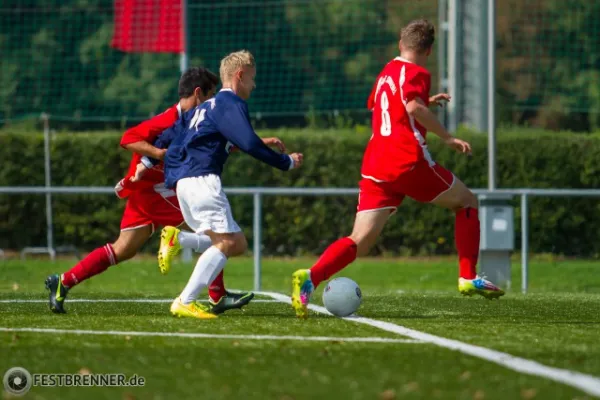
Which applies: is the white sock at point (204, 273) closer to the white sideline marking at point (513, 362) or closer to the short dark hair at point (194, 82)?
the white sideline marking at point (513, 362)

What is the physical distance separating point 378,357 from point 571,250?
9.91m

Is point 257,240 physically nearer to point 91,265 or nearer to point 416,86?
point 91,265

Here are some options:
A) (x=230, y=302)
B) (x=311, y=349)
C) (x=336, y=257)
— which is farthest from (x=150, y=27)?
(x=311, y=349)

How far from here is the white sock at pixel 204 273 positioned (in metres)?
7.23

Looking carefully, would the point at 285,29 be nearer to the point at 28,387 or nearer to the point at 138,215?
the point at 138,215

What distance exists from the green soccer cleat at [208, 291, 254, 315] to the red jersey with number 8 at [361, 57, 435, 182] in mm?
1105

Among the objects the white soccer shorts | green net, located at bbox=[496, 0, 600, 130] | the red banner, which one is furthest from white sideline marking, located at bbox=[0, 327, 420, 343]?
green net, located at bbox=[496, 0, 600, 130]

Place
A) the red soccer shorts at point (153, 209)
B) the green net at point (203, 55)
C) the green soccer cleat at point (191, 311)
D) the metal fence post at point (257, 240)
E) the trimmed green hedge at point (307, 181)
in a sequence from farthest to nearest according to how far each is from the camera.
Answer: the green net at point (203, 55) → the trimmed green hedge at point (307, 181) → the metal fence post at point (257, 240) → the red soccer shorts at point (153, 209) → the green soccer cleat at point (191, 311)

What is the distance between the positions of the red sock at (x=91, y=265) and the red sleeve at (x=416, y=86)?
2332 mm

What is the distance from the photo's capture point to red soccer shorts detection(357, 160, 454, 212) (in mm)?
7633

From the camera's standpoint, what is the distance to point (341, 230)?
1617 cm

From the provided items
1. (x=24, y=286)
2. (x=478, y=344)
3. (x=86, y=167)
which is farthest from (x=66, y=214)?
(x=478, y=344)

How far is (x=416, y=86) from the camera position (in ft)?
24.8

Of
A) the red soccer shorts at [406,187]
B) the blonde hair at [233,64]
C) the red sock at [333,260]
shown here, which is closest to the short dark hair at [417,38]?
the red soccer shorts at [406,187]
